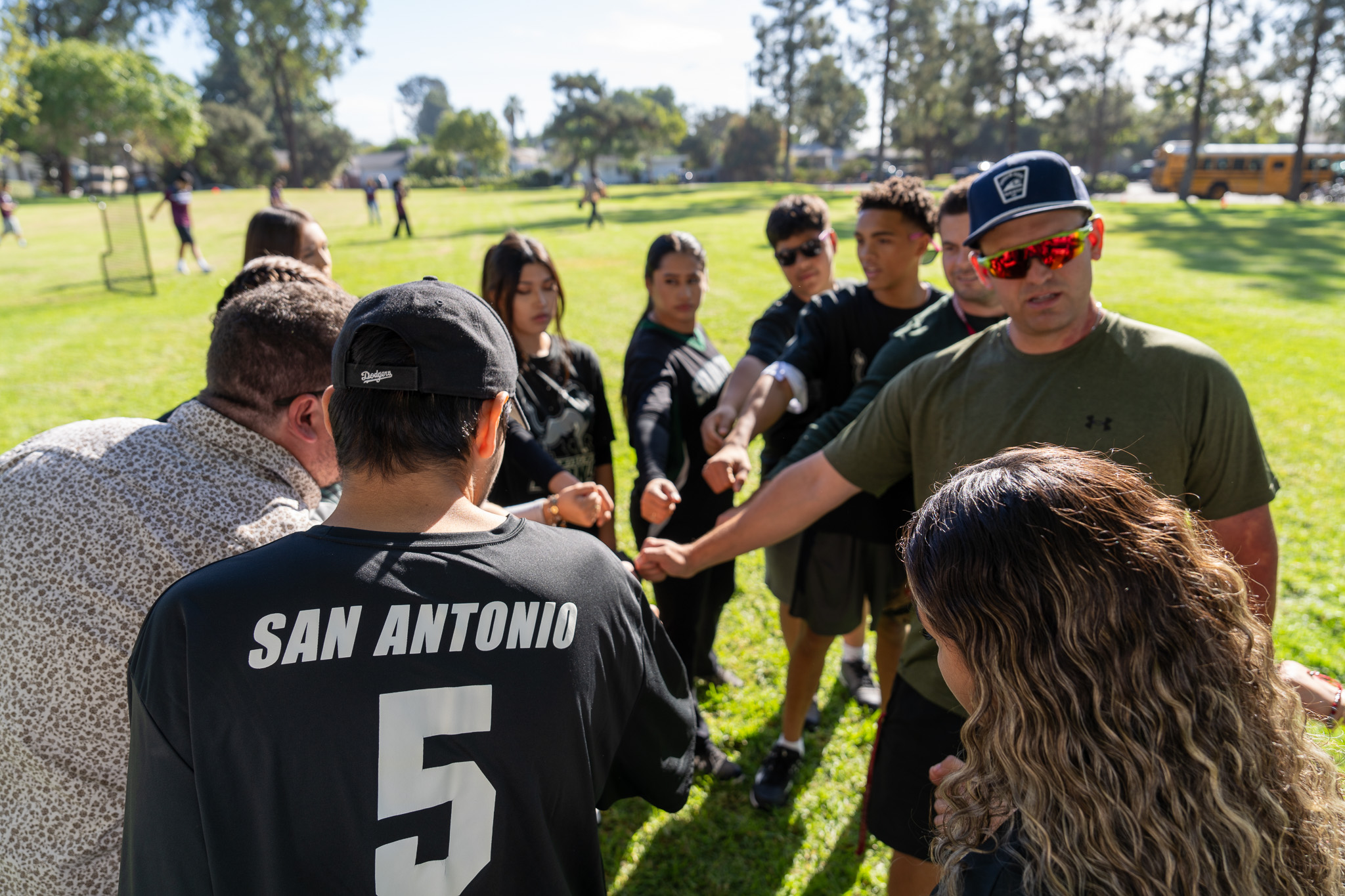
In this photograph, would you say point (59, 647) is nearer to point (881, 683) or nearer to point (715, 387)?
point (715, 387)

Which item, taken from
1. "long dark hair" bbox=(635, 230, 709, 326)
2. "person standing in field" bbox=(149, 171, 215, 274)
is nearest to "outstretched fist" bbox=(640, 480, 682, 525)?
"long dark hair" bbox=(635, 230, 709, 326)

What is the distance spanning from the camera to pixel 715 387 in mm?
3922

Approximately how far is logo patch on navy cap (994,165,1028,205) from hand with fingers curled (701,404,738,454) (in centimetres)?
156

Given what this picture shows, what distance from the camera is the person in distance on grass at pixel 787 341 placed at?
3.72 metres

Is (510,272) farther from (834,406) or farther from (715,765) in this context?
(715,765)

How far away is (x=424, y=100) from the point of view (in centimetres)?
18150

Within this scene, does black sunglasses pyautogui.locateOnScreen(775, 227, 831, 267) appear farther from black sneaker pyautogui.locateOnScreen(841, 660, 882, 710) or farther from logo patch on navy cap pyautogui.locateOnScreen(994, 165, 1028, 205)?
black sneaker pyautogui.locateOnScreen(841, 660, 882, 710)

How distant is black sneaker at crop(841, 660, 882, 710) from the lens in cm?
434

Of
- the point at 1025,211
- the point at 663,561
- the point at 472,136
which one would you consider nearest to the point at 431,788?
the point at 663,561

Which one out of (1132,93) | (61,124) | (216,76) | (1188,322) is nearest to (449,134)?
(216,76)

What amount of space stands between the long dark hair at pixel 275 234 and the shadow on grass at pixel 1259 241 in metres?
18.4

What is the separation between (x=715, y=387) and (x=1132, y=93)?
76134mm

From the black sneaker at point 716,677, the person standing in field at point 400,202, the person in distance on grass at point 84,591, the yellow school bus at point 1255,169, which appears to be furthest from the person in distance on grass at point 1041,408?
the yellow school bus at point 1255,169

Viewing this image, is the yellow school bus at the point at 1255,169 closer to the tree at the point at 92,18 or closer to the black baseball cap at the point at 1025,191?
the black baseball cap at the point at 1025,191
